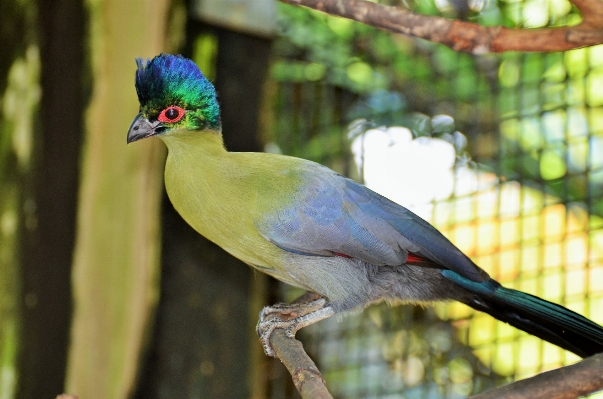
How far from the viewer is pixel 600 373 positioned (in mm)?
1476

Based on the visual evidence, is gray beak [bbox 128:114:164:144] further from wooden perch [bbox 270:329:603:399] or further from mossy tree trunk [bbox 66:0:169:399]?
wooden perch [bbox 270:329:603:399]

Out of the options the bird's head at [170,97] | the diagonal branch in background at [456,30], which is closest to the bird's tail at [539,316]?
the diagonal branch in background at [456,30]

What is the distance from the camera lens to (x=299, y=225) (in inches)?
74.5

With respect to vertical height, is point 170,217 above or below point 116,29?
below

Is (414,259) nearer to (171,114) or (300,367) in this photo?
(300,367)

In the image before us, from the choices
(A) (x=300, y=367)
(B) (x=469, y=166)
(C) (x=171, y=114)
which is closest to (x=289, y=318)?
(A) (x=300, y=367)

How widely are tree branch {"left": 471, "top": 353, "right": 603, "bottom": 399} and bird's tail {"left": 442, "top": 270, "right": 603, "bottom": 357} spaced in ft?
1.42

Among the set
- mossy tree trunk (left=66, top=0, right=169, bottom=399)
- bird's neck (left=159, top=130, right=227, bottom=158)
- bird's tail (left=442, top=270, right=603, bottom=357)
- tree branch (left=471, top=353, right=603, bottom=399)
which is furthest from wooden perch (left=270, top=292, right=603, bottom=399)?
mossy tree trunk (left=66, top=0, right=169, bottom=399)

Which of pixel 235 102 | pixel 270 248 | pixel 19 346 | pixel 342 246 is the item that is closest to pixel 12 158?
pixel 19 346

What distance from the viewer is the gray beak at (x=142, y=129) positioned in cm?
174

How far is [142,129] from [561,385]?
120cm

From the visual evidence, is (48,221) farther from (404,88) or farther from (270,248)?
(404,88)

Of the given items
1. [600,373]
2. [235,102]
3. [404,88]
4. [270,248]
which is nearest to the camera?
[600,373]

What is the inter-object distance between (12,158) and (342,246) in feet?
4.29
